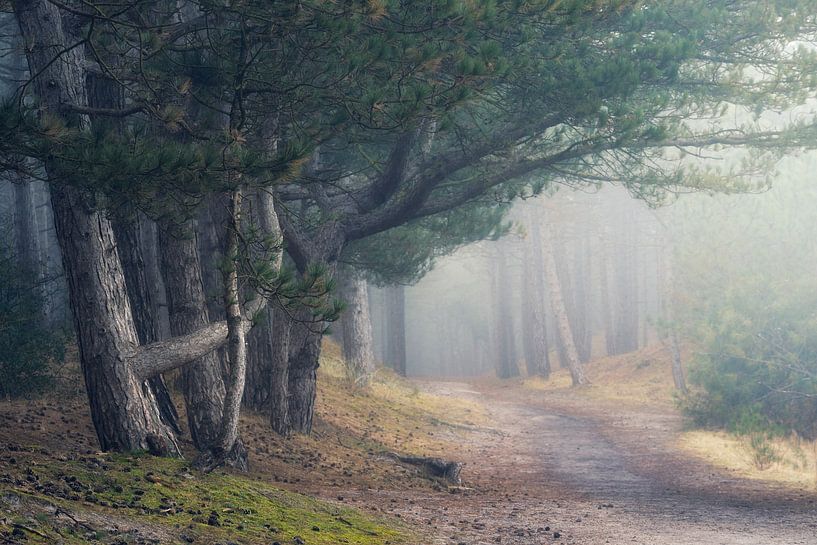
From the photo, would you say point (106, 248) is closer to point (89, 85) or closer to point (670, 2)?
point (89, 85)

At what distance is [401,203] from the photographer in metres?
11.2

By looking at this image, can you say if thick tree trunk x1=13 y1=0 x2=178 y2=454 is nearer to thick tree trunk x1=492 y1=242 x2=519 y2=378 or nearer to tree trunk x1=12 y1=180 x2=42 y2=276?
tree trunk x1=12 y1=180 x2=42 y2=276

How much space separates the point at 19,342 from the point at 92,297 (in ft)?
10.3

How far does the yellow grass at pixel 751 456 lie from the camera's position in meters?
11.8

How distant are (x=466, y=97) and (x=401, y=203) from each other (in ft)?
13.1

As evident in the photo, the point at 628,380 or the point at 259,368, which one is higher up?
the point at 259,368

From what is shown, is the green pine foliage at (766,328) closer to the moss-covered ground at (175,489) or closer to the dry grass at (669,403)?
the dry grass at (669,403)

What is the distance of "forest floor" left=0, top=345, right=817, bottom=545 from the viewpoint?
576cm

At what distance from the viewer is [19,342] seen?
988 centimetres

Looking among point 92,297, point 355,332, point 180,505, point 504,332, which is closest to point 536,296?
point 504,332

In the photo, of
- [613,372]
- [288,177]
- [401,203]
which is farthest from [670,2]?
[613,372]

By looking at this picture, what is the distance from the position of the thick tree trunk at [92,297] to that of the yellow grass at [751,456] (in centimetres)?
882

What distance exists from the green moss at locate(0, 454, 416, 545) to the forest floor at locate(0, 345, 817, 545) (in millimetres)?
18

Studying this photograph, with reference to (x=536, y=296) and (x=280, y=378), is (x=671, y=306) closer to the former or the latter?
(x=536, y=296)
